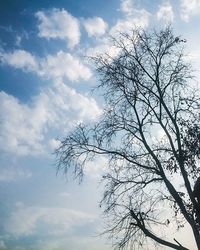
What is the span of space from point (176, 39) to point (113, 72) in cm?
339

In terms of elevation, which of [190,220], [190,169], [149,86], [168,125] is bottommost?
[190,220]

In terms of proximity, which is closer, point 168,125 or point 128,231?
point 128,231

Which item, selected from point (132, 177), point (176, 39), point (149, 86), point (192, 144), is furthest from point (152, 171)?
point (176, 39)

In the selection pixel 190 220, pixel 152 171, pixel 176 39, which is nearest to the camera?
pixel 190 220

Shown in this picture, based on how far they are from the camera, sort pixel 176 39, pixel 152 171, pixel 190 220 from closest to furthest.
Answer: pixel 190 220
pixel 152 171
pixel 176 39

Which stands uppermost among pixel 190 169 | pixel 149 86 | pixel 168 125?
pixel 149 86

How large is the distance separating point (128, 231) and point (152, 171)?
291cm

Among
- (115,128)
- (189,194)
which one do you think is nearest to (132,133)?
(115,128)

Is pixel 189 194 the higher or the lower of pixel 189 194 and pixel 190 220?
the higher

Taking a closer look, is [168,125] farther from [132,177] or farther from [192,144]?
[132,177]

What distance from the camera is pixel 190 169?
1877cm

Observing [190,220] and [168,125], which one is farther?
[168,125]

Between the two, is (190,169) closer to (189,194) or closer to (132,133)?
(189,194)

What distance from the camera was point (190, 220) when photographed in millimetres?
16781
